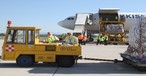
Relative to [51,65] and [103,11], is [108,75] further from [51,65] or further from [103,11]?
[103,11]

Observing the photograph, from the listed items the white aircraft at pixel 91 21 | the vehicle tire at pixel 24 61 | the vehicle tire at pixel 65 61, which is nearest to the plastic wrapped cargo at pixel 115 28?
the white aircraft at pixel 91 21

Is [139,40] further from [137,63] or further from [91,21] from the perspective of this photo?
[91,21]

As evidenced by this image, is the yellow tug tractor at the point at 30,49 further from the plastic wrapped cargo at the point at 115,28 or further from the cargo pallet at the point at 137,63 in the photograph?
the plastic wrapped cargo at the point at 115,28

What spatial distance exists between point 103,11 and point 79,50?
2775 centimetres

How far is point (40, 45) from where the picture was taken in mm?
13727

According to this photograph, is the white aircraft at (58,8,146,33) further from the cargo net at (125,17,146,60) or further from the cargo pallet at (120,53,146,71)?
the cargo pallet at (120,53,146,71)

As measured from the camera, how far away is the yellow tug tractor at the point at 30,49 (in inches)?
Answer: 539

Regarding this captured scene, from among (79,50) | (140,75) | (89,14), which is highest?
(89,14)

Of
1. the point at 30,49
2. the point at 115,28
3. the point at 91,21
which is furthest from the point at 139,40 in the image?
the point at 91,21

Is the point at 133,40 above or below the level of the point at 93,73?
above

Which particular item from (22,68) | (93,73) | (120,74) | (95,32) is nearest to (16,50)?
(22,68)

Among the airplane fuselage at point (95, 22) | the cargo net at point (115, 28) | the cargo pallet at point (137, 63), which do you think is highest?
the airplane fuselage at point (95, 22)

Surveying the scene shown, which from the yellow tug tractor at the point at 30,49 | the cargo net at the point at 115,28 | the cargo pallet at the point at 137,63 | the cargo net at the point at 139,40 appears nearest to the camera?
the cargo pallet at the point at 137,63

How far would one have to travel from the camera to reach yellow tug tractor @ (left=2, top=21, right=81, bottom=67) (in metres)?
13.7
